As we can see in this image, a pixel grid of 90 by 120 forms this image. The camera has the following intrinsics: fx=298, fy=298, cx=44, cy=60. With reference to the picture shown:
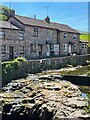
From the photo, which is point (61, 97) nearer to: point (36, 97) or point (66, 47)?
point (36, 97)

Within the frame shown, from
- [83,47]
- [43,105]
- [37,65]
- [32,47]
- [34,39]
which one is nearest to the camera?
[43,105]

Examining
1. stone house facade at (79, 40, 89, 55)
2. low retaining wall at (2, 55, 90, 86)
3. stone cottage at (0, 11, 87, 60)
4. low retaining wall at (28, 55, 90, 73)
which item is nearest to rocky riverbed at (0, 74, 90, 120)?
low retaining wall at (2, 55, 90, 86)

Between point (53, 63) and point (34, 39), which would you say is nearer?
point (53, 63)

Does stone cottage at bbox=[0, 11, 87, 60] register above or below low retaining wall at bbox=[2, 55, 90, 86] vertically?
above

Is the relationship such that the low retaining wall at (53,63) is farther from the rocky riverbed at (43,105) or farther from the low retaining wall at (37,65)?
the rocky riverbed at (43,105)

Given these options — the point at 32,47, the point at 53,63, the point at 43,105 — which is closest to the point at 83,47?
the point at 32,47

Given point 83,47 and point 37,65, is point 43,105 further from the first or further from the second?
point 83,47

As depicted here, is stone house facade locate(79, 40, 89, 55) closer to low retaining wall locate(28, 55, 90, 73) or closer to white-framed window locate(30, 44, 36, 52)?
low retaining wall locate(28, 55, 90, 73)

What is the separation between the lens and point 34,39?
137 ft

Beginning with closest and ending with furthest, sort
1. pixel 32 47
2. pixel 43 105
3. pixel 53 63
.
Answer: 1. pixel 43 105
2. pixel 53 63
3. pixel 32 47

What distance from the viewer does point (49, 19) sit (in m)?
48.5

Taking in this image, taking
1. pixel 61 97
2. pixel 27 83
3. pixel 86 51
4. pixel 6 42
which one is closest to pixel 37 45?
pixel 6 42

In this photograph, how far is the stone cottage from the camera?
36094 millimetres

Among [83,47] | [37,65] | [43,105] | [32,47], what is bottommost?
[43,105]
